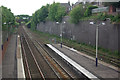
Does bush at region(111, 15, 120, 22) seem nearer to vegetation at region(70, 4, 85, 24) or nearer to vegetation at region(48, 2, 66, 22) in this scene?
vegetation at region(70, 4, 85, 24)

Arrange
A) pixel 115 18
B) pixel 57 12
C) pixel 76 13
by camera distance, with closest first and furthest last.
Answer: pixel 115 18, pixel 76 13, pixel 57 12

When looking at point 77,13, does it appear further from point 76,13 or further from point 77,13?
point 76,13

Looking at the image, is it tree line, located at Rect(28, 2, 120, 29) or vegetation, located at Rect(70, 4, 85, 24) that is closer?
tree line, located at Rect(28, 2, 120, 29)

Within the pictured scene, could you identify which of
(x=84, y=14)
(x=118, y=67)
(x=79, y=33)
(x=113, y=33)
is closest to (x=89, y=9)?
(x=84, y=14)

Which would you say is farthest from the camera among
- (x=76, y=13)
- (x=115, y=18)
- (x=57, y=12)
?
(x=57, y=12)

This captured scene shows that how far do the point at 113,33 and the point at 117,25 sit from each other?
155 cm

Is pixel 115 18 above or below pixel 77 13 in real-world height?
below

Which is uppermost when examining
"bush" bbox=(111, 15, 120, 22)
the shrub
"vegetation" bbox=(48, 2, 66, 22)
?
"vegetation" bbox=(48, 2, 66, 22)

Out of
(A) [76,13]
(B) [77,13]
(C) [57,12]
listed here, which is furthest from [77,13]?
(C) [57,12]

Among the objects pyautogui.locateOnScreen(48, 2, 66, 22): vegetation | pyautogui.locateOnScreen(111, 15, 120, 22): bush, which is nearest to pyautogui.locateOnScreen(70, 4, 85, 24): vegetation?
pyautogui.locateOnScreen(48, 2, 66, 22): vegetation

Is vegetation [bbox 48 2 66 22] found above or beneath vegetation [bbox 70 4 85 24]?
above

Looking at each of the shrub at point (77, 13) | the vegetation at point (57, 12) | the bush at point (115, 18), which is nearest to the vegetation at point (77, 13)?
the shrub at point (77, 13)

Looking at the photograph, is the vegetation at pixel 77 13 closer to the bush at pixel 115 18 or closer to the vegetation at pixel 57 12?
the vegetation at pixel 57 12

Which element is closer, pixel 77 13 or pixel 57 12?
pixel 77 13
